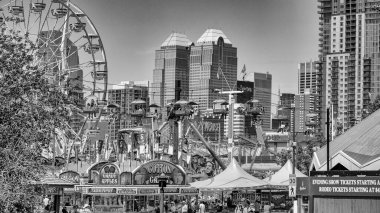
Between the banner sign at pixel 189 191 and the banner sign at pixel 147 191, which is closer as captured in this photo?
the banner sign at pixel 147 191

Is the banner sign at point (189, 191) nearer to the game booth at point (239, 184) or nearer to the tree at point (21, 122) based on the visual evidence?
the game booth at point (239, 184)

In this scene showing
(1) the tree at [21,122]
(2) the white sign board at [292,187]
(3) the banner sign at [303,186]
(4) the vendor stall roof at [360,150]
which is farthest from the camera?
(4) the vendor stall roof at [360,150]

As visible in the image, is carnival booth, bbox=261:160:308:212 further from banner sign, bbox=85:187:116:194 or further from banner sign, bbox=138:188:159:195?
banner sign, bbox=85:187:116:194

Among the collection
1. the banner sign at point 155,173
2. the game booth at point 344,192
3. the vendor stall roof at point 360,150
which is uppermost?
the vendor stall roof at point 360,150

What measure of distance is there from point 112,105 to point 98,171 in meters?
36.1

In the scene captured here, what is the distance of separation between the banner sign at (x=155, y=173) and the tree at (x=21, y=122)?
29.0 m

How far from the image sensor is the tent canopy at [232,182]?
6850 centimetres

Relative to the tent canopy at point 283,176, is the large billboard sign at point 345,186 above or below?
above

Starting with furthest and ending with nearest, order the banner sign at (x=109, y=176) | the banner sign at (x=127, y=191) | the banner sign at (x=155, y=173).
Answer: the banner sign at (x=109, y=176) → the banner sign at (x=155, y=173) → the banner sign at (x=127, y=191)

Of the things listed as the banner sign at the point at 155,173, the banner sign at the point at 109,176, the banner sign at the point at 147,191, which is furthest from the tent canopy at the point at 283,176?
the banner sign at the point at 109,176

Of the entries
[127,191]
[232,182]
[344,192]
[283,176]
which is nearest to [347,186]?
[344,192]

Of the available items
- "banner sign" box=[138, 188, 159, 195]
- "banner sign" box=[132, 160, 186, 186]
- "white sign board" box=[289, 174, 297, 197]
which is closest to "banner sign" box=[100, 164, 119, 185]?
"banner sign" box=[132, 160, 186, 186]

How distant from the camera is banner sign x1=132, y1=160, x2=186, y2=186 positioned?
6744cm

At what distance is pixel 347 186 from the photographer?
1501 inches
